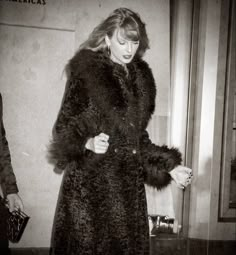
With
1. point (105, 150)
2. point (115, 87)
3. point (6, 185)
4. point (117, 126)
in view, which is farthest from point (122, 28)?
point (6, 185)

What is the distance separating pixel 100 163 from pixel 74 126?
0.18 m

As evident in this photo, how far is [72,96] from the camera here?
45.2 inches

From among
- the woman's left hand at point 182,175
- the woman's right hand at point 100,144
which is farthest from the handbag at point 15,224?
the woman's left hand at point 182,175

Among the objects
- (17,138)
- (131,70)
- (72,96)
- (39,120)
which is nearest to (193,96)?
(131,70)

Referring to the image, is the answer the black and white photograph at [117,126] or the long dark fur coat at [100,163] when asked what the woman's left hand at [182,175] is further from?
the long dark fur coat at [100,163]

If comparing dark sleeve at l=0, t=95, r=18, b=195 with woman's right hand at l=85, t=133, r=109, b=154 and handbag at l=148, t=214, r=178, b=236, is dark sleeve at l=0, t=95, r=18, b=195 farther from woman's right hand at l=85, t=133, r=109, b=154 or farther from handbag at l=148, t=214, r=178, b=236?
handbag at l=148, t=214, r=178, b=236

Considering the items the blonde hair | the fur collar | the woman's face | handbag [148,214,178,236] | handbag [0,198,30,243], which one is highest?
the blonde hair

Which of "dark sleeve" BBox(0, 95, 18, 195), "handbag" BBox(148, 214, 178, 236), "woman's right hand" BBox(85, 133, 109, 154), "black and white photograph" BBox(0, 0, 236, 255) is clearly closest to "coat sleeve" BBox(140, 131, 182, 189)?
"black and white photograph" BBox(0, 0, 236, 255)

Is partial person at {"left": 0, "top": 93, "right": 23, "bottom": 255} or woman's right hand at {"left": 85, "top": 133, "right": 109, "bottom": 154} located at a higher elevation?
woman's right hand at {"left": 85, "top": 133, "right": 109, "bottom": 154}

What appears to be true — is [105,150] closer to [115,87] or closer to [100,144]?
[100,144]

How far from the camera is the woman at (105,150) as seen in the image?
1.14 m

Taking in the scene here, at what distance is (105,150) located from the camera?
1.08 metres

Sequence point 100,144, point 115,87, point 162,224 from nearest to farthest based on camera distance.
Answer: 1. point 100,144
2. point 115,87
3. point 162,224

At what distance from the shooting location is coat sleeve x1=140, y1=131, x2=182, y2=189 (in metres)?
1.27
